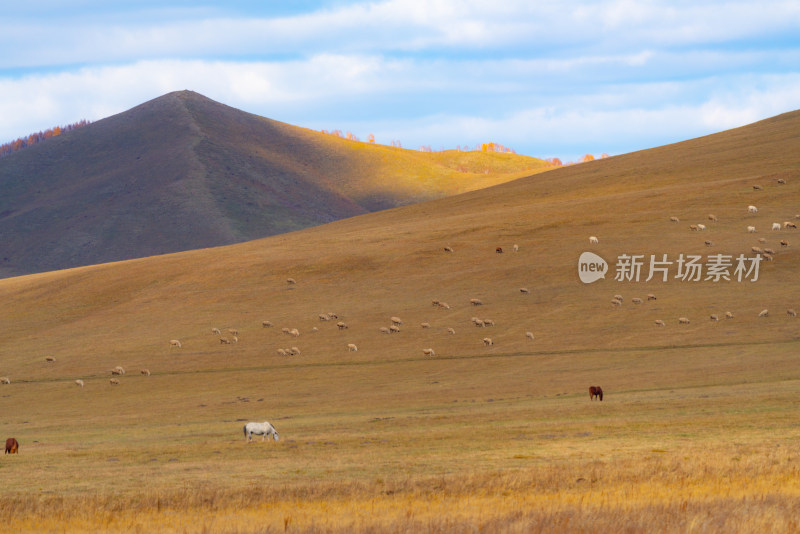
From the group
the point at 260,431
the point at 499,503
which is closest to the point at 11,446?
the point at 260,431

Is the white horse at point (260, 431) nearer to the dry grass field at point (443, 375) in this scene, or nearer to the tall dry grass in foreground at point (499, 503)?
the dry grass field at point (443, 375)

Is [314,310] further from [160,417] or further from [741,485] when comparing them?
[741,485]

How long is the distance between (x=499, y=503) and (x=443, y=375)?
33505 mm

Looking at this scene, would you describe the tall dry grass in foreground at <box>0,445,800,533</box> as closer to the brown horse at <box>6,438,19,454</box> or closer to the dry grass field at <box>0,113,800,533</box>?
the dry grass field at <box>0,113,800,533</box>

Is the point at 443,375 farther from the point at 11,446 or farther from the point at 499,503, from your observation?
the point at 499,503

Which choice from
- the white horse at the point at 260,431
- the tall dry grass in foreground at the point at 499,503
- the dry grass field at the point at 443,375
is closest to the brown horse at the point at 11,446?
the dry grass field at the point at 443,375

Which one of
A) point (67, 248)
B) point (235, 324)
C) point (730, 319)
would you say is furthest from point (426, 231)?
point (67, 248)

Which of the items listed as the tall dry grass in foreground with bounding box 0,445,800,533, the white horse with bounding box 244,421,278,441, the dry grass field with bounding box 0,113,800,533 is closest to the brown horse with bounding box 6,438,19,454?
the dry grass field with bounding box 0,113,800,533

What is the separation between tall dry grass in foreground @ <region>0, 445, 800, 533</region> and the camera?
560 inches

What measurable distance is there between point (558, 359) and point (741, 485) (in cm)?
3364

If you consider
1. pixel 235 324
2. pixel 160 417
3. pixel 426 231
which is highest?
pixel 426 231

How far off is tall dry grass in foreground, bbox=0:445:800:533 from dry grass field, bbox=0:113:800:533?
8 cm

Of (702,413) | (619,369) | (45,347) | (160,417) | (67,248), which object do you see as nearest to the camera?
(702,413)

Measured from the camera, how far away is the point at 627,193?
311 ft
